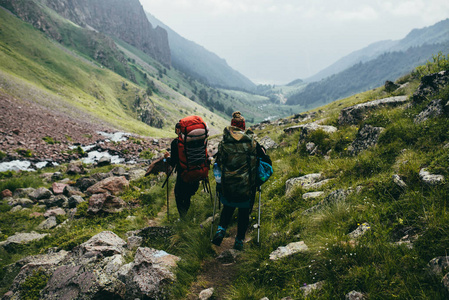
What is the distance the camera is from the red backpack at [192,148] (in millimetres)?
6668

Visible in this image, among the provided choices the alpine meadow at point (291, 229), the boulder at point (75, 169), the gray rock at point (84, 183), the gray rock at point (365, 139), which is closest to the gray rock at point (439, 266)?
the alpine meadow at point (291, 229)

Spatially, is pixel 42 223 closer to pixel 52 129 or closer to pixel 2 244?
pixel 2 244

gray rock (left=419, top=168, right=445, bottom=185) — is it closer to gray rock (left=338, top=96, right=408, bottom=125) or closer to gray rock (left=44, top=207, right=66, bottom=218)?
gray rock (left=338, top=96, right=408, bottom=125)

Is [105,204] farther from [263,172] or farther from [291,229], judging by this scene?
[291,229]

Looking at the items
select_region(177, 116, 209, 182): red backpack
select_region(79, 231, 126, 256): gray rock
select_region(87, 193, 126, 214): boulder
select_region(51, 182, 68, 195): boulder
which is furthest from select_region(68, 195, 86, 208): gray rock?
select_region(177, 116, 209, 182): red backpack

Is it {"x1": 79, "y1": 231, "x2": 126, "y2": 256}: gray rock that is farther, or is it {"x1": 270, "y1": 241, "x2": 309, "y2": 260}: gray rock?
{"x1": 79, "y1": 231, "x2": 126, "y2": 256}: gray rock

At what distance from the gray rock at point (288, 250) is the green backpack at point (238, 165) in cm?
133

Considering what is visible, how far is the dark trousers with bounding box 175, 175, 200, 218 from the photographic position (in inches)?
291

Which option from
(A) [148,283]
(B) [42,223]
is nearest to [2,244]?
(B) [42,223]

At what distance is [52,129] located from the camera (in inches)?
1113

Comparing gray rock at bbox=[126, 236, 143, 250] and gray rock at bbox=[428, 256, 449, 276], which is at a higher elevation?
gray rock at bbox=[428, 256, 449, 276]

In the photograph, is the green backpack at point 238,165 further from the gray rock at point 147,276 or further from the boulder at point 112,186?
the boulder at point 112,186

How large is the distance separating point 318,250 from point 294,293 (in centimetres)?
85

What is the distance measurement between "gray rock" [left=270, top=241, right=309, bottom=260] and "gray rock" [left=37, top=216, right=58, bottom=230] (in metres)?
10.2
